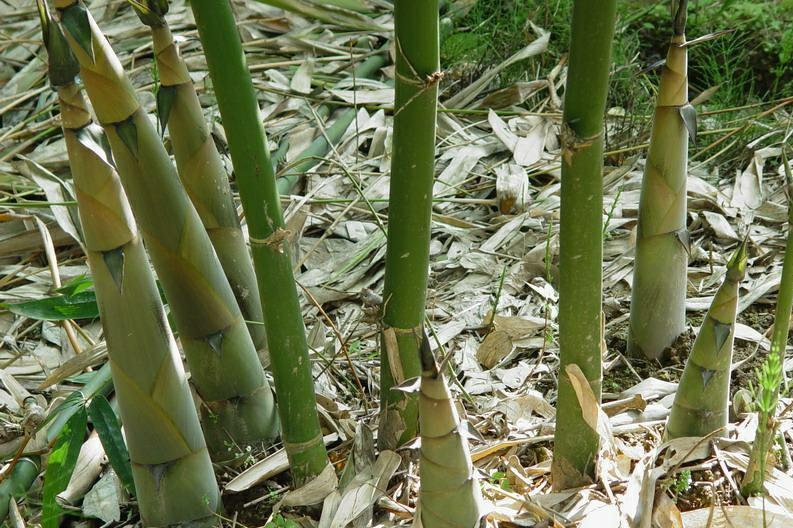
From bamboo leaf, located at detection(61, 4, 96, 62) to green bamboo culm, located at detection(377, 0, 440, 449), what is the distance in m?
0.25

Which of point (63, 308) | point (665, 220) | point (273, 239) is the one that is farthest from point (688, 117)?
point (63, 308)

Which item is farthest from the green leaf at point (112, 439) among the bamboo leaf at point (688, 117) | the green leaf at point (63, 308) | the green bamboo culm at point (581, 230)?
the bamboo leaf at point (688, 117)

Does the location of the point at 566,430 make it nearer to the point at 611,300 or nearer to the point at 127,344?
the point at 127,344

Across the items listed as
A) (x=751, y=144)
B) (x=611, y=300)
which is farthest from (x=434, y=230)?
(x=751, y=144)

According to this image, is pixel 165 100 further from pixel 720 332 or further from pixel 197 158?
pixel 720 332

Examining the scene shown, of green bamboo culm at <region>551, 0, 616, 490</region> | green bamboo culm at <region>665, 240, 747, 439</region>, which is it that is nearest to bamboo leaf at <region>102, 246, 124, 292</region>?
green bamboo culm at <region>551, 0, 616, 490</region>

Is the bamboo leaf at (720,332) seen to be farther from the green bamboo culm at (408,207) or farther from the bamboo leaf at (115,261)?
the bamboo leaf at (115,261)

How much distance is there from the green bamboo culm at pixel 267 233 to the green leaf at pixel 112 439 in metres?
0.18

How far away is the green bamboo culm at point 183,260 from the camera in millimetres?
715

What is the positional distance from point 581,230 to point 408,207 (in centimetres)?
17

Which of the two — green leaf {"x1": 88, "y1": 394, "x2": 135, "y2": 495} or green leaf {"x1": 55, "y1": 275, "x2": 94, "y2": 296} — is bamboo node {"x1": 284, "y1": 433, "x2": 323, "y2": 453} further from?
green leaf {"x1": 55, "y1": 275, "x2": 94, "y2": 296}

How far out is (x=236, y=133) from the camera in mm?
733

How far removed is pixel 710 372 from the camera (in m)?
0.83

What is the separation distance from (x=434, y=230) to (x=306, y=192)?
0.89 feet
